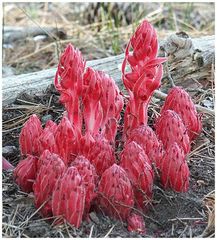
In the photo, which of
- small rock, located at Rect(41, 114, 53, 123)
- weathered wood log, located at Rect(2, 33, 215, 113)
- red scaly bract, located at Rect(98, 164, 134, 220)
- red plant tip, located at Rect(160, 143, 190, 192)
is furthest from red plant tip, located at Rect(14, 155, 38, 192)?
weathered wood log, located at Rect(2, 33, 215, 113)

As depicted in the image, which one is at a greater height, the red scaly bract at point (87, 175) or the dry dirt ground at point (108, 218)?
the red scaly bract at point (87, 175)

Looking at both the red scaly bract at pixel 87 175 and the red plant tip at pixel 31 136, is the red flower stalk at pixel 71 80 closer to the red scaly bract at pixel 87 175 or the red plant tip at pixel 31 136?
the red plant tip at pixel 31 136

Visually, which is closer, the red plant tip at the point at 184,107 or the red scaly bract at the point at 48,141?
the red scaly bract at the point at 48,141

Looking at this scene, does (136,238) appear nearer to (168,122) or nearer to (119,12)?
(168,122)

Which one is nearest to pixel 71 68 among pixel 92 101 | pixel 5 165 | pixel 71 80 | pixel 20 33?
pixel 71 80

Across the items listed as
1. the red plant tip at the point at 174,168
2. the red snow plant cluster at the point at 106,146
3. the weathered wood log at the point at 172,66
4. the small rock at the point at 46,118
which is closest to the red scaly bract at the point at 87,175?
the red snow plant cluster at the point at 106,146

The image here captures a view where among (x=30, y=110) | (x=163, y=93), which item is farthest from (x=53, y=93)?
(x=163, y=93)
